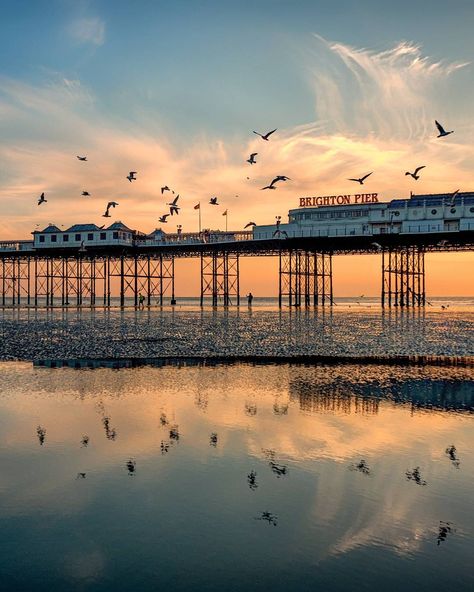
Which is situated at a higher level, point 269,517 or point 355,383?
point 355,383

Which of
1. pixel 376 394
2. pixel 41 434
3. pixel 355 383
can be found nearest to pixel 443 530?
pixel 41 434

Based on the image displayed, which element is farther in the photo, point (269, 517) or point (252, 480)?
point (252, 480)

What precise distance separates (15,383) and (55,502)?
9.92 meters

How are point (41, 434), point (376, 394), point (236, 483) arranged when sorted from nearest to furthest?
point (236, 483)
point (41, 434)
point (376, 394)

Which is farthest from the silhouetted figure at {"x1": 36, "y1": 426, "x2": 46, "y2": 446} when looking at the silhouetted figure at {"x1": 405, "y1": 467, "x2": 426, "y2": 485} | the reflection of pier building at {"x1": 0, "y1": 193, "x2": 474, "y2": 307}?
the reflection of pier building at {"x1": 0, "y1": 193, "x2": 474, "y2": 307}

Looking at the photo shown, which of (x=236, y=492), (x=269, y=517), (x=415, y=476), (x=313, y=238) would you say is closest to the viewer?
(x=269, y=517)

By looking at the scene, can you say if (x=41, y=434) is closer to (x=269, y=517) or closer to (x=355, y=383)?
(x=269, y=517)

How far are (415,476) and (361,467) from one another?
82cm

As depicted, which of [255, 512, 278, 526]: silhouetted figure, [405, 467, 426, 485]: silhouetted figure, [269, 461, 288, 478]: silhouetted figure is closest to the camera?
[255, 512, 278, 526]: silhouetted figure

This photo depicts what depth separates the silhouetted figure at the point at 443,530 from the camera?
6469mm

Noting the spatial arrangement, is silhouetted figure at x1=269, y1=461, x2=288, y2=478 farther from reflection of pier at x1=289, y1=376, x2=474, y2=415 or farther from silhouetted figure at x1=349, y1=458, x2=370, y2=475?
reflection of pier at x1=289, y1=376, x2=474, y2=415

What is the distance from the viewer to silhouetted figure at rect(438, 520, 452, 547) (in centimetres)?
647

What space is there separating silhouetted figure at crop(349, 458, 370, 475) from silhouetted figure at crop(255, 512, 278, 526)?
212 centimetres

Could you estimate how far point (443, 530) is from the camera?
668cm
